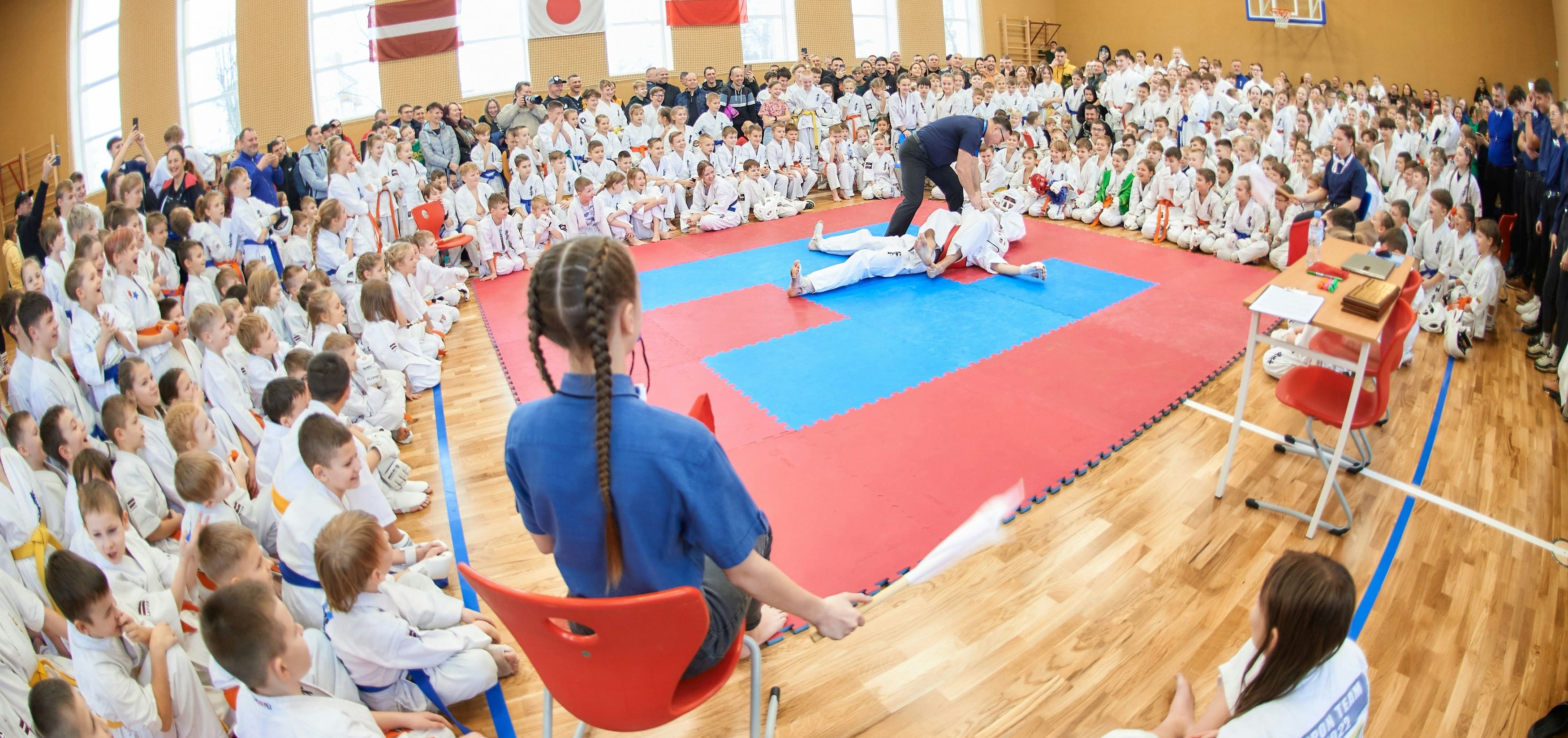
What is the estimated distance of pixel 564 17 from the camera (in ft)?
47.1

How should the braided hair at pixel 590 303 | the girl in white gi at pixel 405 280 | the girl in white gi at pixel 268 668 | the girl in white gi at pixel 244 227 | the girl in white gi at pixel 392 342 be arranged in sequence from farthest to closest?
the girl in white gi at pixel 244 227, the girl in white gi at pixel 405 280, the girl in white gi at pixel 392 342, the girl in white gi at pixel 268 668, the braided hair at pixel 590 303

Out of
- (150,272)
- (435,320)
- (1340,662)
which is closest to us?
(1340,662)

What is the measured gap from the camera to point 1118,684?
276cm

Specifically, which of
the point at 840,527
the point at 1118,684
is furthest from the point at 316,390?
the point at 1118,684

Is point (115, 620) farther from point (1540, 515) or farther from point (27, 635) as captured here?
point (1540, 515)

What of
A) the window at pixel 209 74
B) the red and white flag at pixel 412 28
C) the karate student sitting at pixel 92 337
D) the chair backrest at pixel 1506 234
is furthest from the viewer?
the red and white flag at pixel 412 28

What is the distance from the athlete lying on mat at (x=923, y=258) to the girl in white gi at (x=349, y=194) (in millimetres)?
3973

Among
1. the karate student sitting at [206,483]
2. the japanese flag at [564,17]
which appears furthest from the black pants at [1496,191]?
the japanese flag at [564,17]

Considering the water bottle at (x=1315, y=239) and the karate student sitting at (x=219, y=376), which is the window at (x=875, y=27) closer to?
the water bottle at (x=1315, y=239)

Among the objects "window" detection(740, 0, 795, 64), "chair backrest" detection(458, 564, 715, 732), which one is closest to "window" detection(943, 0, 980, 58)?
"window" detection(740, 0, 795, 64)

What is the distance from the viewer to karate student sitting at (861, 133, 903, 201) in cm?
1087

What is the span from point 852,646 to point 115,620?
7.52 feet

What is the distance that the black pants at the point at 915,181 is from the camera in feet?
24.7

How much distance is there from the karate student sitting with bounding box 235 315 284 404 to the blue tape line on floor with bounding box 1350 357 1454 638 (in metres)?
5.10
